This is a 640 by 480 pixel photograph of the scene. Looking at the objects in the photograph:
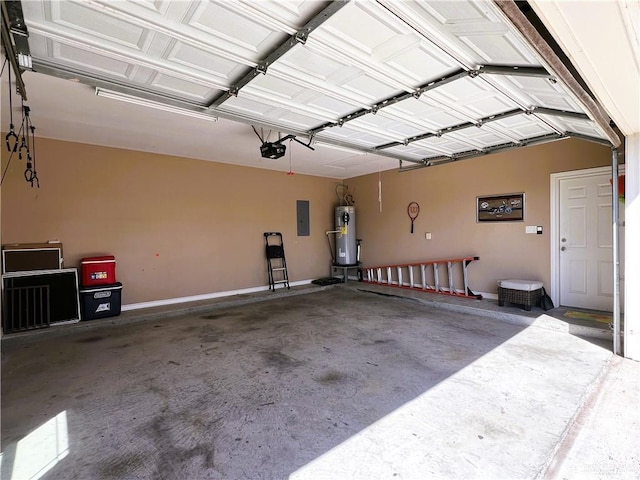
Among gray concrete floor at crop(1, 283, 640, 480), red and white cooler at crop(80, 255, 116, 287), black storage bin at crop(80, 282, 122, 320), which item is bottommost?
gray concrete floor at crop(1, 283, 640, 480)

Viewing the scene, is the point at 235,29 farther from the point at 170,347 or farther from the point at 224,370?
the point at 170,347

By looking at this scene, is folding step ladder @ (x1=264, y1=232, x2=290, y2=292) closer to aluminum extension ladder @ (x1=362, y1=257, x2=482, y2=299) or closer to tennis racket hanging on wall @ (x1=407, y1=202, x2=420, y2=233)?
aluminum extension ladder @ (x1=362, y1=257, x2=482, y2=299)

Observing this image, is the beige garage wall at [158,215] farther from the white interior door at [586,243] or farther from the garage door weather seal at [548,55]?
the garage door weather seal at [548,55]

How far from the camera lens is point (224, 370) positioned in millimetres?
3041

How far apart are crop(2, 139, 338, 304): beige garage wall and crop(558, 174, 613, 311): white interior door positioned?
5.05m

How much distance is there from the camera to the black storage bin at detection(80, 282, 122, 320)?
4535 mm

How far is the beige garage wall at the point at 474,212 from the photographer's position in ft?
15.6

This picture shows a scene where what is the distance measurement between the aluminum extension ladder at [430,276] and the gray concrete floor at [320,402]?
1474 mm

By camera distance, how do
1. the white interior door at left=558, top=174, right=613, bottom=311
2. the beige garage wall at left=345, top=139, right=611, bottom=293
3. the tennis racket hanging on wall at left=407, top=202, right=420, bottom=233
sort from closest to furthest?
the white interior door at left=558, top=174, right=613, bottom=311 < the beige garage wall at left=345, top=139, right=611, bottom=293 < the tennis racket hanging on wall at left=407, top=202, right=420, bottom=233

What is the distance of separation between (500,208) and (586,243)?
1.29 metres

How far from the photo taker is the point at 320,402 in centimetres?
244

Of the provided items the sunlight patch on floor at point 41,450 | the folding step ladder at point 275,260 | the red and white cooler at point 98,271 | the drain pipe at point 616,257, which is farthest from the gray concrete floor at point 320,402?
the folding step ladder at point 275,260

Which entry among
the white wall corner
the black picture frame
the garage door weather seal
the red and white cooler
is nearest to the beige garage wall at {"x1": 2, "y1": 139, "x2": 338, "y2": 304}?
the red and white cooler

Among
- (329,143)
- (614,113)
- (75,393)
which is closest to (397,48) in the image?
(614,113)
